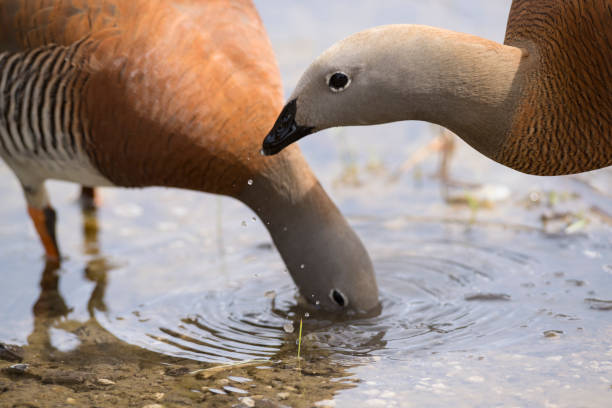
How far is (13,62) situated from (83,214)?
1852mm

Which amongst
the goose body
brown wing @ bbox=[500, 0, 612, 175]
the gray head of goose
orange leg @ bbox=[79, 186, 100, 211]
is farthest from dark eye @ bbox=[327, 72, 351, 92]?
orange leg @ bbox=[79, 186, 100, 211]

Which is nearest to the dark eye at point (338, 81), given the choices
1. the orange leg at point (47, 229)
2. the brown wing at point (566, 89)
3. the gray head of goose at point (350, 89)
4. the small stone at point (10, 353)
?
the gray head of goose at point (350, 89)

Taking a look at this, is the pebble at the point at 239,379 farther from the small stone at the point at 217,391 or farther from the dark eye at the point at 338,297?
the dark eye at the point at 338,297

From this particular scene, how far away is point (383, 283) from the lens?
215 inches

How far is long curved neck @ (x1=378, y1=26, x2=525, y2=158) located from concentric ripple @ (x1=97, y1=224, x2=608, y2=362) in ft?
3.85

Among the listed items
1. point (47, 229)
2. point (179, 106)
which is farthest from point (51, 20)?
point (47, 229)

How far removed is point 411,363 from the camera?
4.34 meters

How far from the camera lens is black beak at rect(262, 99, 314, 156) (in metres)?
4.19

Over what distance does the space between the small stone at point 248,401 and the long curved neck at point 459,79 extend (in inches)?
57.5

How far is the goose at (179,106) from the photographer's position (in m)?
4.90

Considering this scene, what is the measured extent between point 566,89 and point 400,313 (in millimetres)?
1634

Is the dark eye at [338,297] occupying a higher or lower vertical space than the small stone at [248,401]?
higher

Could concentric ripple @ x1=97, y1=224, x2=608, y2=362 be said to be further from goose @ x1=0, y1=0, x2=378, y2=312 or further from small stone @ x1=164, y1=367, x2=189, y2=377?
goose @ x1=0, y1=0, x2=378, y2=312

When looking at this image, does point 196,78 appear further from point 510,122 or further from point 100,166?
point 510,122
